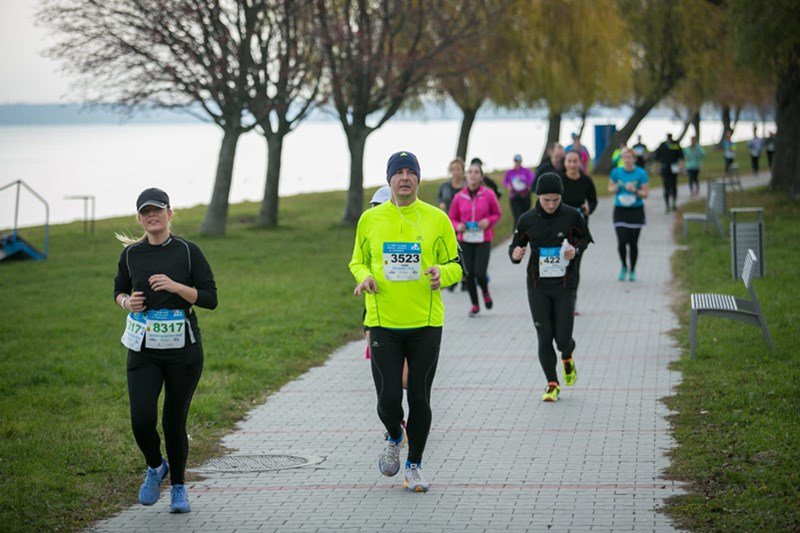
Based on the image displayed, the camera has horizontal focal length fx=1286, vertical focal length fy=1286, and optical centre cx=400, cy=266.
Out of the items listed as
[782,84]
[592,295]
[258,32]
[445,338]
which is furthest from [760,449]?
[782,84]

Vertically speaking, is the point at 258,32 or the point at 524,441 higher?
the point at 258,32

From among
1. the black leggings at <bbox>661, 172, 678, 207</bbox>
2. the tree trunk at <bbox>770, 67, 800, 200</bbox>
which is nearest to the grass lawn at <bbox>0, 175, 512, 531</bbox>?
the black leggings at <bbox>661, 172, 678, 207</bbox>

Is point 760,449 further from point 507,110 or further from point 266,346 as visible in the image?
point 507,110

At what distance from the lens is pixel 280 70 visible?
30.3 meters

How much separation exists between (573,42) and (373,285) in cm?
3327

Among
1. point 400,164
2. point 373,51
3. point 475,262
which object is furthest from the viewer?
point 373,51

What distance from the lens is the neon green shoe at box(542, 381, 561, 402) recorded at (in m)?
10.4

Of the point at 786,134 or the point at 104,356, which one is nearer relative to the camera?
the point at 104,356

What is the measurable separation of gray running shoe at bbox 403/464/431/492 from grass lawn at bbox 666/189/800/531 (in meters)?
1.44

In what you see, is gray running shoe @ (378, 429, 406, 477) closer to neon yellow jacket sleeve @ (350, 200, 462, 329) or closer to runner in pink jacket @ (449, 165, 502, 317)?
neon yellow jacket sleeve @ (350, 200, 462, 329)

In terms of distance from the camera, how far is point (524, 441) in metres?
8.99

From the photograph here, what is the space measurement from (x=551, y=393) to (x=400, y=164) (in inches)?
144

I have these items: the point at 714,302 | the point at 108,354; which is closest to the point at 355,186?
the point at 108,354

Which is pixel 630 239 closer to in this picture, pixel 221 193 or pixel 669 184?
pixel 221 193
